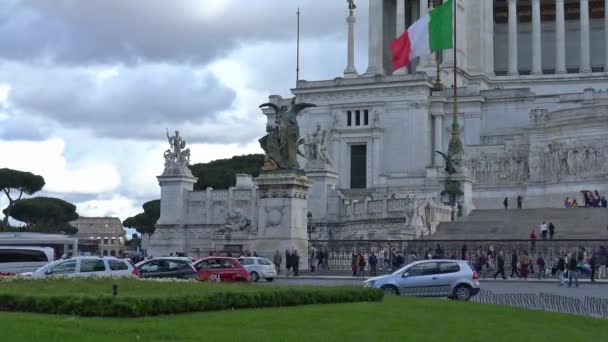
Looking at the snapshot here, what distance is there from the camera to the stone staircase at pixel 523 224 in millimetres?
46312

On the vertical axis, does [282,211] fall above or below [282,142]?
below

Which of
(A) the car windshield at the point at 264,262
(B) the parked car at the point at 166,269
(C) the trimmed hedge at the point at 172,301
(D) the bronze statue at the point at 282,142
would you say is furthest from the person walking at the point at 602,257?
(C) the trimmed hedge at the point at 172,301

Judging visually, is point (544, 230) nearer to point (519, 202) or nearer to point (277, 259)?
point (277, 259)

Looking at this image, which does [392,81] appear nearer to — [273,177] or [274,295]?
[273,177]

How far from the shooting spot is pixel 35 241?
42.4 metres

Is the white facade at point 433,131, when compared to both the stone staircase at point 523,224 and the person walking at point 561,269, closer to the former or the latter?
the stone staircase at point 523,224

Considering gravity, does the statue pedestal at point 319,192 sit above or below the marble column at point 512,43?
below

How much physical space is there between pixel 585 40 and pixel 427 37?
3004 cm

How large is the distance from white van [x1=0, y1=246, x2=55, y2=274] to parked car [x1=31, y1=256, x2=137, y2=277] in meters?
7.67

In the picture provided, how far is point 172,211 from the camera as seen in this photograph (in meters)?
58.8

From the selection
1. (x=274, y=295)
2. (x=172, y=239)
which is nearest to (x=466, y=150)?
(x=172, y=239)

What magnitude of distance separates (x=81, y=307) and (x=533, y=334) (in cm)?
660

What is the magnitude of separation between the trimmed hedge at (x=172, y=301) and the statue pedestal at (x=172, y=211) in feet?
130

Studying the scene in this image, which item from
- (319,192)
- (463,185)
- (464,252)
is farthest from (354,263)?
(319,192)
